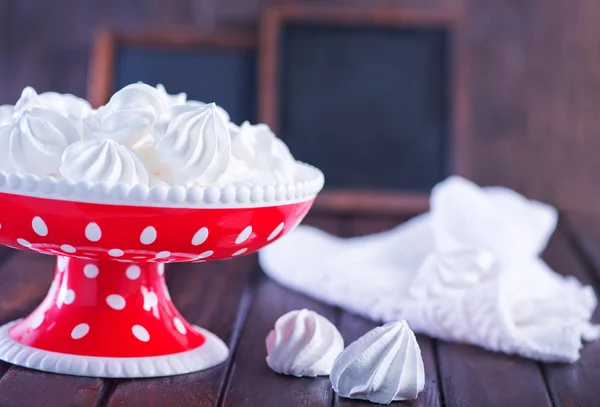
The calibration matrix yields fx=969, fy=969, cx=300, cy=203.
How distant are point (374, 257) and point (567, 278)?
1.01 feet

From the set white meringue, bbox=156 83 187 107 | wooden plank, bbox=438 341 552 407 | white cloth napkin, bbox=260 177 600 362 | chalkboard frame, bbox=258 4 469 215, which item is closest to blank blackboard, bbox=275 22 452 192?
chalkboard frame, bbox=258 4 469 215

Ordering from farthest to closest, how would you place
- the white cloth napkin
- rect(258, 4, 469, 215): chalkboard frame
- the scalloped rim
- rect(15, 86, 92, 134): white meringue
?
1. rect(258, 4, 469, 215): chalkboard frame
2. the white cloth napkin
3. rect(15, 86, 92, 134): white meringue
4. the scalloped rim

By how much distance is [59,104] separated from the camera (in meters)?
1.00

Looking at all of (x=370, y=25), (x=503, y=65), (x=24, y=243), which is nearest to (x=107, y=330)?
(x=24, y=243)

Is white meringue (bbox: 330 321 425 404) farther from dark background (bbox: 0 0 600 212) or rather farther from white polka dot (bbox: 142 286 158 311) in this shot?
dark background (bbox: 0 0 600 212)

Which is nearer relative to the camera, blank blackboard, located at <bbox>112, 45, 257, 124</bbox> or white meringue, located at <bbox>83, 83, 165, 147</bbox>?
white meringue, located at <bbox>83, 83, 165, 147</bbox>

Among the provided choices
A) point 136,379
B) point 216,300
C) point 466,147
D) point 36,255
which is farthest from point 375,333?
point 466,147

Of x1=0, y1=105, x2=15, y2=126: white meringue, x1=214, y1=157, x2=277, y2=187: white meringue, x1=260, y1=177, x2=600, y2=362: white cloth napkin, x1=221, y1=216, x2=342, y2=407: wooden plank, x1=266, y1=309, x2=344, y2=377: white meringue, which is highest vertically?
x1=0, y1=105, x2=15, y2=126: white meringue

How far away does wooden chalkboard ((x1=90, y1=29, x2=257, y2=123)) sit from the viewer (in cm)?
214

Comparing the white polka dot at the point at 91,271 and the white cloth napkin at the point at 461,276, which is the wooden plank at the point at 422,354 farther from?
the white polka dot at the point at 91,271

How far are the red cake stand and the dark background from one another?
1206 millimetres

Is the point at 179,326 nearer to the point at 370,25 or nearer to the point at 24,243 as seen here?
the point at 24,243

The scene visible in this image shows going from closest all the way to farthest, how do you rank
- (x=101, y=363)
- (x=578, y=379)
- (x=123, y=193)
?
(x=123, y=193) < (x=101, y=363) < (x=578, y=379)

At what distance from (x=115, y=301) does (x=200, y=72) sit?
1.22 metres
